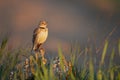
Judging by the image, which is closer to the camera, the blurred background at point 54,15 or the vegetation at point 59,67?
the vegetation at point 59,67

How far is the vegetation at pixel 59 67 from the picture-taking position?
4777 mm

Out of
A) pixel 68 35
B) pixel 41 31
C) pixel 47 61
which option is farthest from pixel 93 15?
A: pixel 47 61

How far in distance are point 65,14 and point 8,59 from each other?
31.3 ft

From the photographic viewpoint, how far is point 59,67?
534 centimetres

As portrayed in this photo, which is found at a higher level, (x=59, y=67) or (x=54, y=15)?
(x=59, y=67)

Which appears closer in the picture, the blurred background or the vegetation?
the vegetation

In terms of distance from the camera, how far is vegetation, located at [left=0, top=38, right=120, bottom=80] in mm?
4777

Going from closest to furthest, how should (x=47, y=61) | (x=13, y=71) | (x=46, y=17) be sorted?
(x=13, y=71)
(x=47, y=61)
(x=46, y=17)

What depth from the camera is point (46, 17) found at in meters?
14.3

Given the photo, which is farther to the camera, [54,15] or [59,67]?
[54,15]

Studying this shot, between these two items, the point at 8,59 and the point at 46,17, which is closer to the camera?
the point at 8,59

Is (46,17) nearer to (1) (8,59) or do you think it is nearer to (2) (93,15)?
(2) (93,15)

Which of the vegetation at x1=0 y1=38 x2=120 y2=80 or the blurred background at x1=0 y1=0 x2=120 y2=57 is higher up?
the vegetation at x1=0 y1=38 x2=120 y2=80

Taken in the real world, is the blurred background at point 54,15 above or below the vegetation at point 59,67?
below
